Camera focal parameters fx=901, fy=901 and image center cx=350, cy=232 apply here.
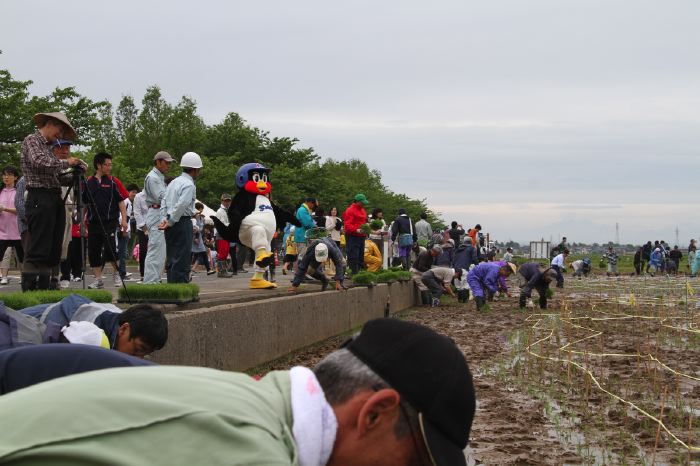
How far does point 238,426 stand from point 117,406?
24cm

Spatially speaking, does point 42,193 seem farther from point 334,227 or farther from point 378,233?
point 378,233

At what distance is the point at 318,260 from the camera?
41.6 feet

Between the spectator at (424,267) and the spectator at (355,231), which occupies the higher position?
the spectator at (355,231)

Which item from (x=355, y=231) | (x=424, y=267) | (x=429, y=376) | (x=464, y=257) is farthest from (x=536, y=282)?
(x=429, y=376)

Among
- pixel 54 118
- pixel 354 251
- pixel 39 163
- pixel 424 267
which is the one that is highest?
pixel 54 118

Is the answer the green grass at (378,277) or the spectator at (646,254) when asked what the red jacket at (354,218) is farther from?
the spectator at (646,254)

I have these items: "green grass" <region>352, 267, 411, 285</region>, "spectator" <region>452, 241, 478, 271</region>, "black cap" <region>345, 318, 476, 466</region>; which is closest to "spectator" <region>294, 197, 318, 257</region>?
"green grass" <region>352, 267, 411, 285</region>

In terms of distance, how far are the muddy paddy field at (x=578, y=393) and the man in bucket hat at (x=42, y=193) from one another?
2.76 meters

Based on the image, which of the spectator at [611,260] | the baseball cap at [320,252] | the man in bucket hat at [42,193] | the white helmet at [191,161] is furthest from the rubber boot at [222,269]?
the spectator at [611,260]

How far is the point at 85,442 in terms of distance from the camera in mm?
1699

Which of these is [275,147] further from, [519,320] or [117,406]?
[117,406]

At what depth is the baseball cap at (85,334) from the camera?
4.14 metres

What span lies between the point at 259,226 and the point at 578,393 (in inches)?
201

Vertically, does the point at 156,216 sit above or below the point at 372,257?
above
